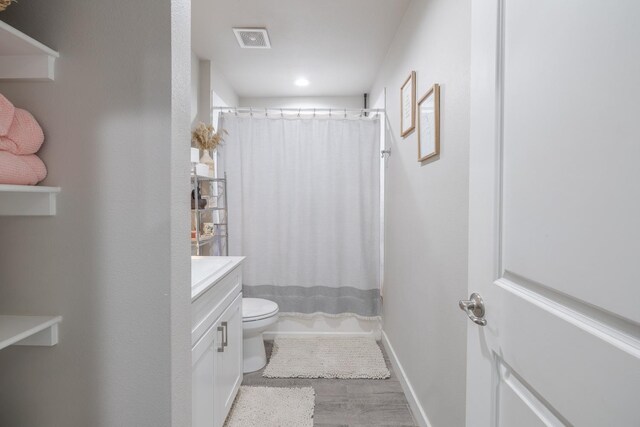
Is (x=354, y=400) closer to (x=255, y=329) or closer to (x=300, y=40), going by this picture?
(x=255, y=329)

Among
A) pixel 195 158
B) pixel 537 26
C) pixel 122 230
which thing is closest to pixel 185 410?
pixel 122 230

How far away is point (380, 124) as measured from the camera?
118 inches

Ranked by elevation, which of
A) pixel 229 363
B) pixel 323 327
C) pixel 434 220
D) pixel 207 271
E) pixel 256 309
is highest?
pixel 434 220

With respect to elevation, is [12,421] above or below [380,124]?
below

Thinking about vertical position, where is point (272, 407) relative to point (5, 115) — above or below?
below

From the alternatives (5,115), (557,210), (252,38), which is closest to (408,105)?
(252,38)

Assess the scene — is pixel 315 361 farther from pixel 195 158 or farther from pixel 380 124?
pixel 380 124

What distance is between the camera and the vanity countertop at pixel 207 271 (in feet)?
4.56

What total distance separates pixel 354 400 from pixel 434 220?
1.25 metres

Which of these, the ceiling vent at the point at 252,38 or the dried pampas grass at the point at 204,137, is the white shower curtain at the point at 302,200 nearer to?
the dried pampas grass at the point at 204,137

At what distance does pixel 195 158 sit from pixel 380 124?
5.11ft

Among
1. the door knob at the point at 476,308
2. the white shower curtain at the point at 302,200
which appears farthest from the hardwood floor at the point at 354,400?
the door knob at the point at 476,308

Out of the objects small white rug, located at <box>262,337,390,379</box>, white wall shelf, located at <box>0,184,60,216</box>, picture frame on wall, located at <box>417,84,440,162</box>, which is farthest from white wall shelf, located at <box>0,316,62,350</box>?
small white rug, located at <box>262,337,390,379</box>

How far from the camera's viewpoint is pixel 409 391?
205cm
